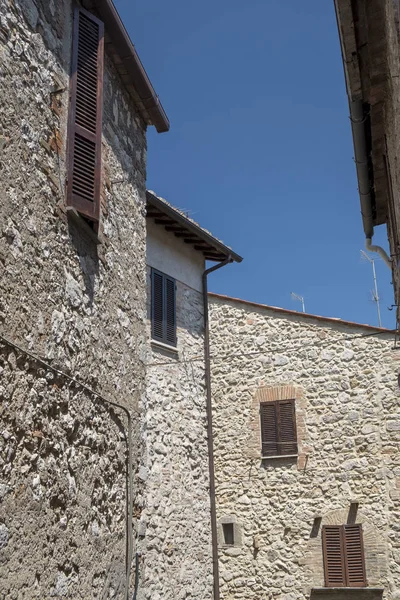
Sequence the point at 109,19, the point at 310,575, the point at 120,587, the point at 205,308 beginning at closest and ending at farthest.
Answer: the point at 120,587 → the point at 109,19 → the point at 205,308 → the point at 310,575

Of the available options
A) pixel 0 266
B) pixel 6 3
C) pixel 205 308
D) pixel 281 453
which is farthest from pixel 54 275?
pixel 281 453

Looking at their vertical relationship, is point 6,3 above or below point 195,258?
below

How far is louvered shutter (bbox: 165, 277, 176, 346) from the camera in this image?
1100 centimetres

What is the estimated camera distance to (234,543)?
1351 centimetres

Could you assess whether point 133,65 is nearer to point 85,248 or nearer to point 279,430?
point 85,248

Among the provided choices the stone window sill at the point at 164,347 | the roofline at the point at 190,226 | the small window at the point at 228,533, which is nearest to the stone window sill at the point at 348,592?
the small window at the point at 228,533

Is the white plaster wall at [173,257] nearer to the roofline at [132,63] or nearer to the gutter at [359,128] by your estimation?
the roofline at [132,63]

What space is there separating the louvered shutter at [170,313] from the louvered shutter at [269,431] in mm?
3561

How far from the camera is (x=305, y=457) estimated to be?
13.3 metres

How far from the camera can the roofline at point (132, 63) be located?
21.5 feet

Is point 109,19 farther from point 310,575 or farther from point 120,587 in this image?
point 310,575

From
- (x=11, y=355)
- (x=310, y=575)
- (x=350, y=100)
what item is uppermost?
(x=350, y=100)

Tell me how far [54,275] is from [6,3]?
1949 mm

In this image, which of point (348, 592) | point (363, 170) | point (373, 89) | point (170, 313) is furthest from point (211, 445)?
point (373, 89)
